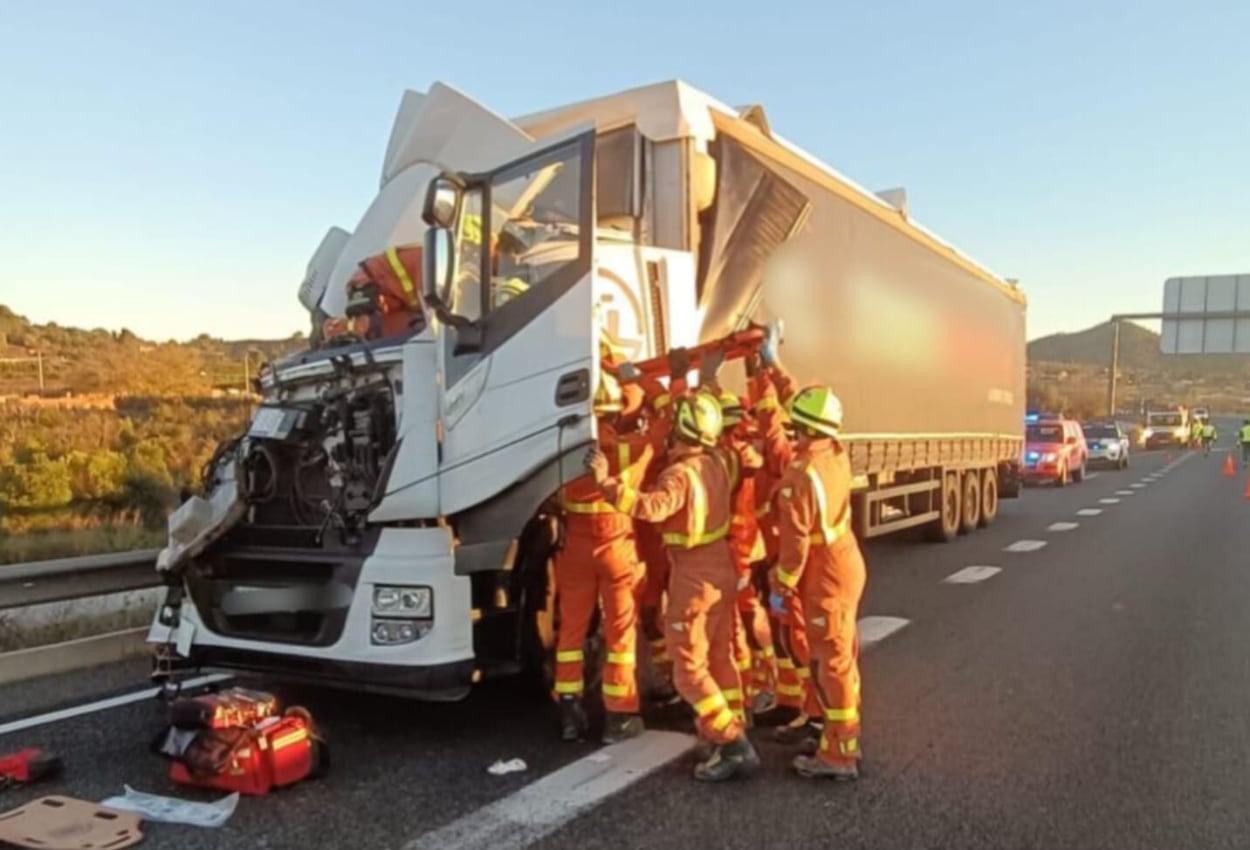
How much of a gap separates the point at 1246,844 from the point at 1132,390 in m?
133

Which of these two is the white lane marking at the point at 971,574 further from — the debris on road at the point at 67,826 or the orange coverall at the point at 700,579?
the debris on road at the point at 67,826

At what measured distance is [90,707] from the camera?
5492 mm

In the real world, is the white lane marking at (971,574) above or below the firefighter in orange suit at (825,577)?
below

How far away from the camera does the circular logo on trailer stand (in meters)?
5.32

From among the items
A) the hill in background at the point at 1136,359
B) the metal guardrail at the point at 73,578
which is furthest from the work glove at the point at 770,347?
the hill in background at the point at 1136,359

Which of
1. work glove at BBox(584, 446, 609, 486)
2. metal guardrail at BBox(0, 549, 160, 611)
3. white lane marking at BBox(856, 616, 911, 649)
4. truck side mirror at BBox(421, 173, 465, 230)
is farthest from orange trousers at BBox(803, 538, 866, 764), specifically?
metal guardrail at BBox(0, 549, 160, 611)

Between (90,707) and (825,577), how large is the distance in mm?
3821

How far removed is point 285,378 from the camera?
562 cm

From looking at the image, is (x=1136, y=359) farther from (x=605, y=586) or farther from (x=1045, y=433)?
(x=605, y=586)

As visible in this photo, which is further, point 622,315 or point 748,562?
point 622,315

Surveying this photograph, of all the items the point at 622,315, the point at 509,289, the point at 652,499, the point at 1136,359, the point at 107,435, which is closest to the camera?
the point at 652,499

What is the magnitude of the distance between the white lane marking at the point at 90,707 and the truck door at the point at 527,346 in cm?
190

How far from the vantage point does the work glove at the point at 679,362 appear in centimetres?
513

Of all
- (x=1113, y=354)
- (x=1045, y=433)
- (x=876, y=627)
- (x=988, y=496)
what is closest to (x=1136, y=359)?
(x=1113, y=354)
